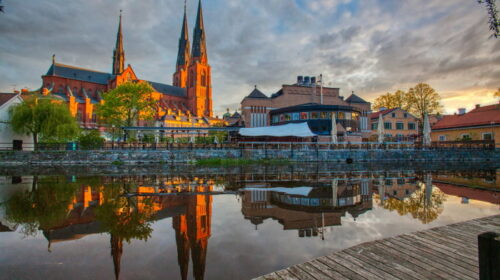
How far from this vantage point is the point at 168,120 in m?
78.4

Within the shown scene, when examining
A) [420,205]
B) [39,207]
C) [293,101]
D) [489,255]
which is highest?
[293,101]

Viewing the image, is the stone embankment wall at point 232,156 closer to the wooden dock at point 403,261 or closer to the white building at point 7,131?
the white building at point 7,131

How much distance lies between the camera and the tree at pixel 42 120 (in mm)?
29781

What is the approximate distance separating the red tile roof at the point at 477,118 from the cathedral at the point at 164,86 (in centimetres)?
5601

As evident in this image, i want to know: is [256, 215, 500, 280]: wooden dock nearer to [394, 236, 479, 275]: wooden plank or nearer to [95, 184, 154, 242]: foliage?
[394, 236, 479, 275]: wooden plank

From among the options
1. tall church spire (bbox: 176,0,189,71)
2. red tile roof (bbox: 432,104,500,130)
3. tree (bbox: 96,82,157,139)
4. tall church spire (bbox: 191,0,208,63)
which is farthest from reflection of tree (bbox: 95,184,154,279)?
tall church spire (bbox: 176,0,189,71)

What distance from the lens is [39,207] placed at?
8.39 m

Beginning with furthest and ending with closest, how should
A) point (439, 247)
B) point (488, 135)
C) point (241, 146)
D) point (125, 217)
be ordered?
point (488, 135) < point (241, 146) < point (125, 217) < point (439, 247)

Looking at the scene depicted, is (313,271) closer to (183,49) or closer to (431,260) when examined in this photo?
(431,260)

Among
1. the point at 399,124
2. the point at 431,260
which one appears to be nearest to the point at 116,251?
the point at 431,260

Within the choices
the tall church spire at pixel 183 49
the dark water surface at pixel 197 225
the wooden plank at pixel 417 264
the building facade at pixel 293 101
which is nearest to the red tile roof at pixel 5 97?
the dark water surface at pixel 197 225

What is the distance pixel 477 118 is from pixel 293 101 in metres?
27.9

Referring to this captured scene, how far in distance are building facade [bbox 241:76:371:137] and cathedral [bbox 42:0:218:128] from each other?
24.7 m

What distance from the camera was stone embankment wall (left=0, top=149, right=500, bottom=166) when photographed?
26422 mm
